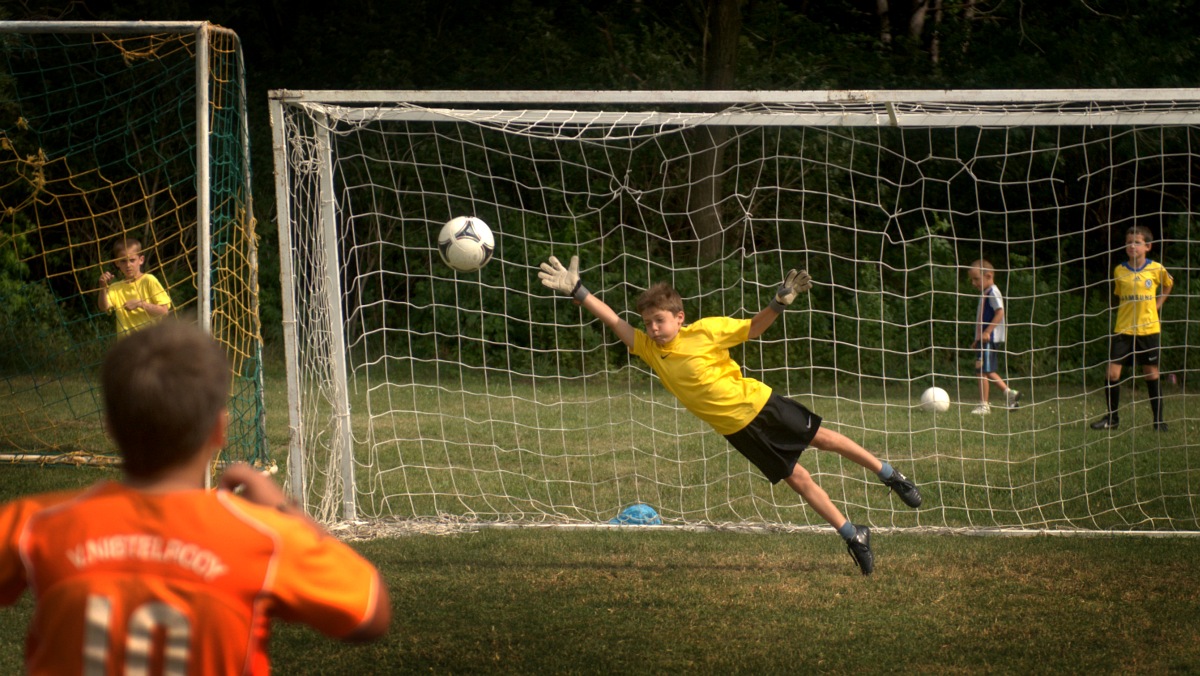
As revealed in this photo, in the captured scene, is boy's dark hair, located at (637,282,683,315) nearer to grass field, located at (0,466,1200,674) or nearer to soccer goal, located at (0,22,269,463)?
grass field, located at (0,466,1200,674)

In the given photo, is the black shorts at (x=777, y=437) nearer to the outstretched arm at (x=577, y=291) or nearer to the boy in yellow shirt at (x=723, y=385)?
the boy in yellow shirt at (x=723, y=385)

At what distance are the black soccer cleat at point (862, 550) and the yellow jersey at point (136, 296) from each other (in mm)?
5367

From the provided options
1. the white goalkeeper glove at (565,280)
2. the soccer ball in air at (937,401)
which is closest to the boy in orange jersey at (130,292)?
the white goalkeeper glove at (565,280)

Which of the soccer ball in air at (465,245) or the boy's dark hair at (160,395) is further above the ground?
the soccer ball in air at (465,245)

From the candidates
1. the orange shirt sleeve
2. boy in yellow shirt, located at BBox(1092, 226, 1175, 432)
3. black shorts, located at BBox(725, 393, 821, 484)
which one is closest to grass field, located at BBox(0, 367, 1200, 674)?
black shorts, located at BBox(725, 393, 821, 484)

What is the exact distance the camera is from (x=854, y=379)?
38.3 ft

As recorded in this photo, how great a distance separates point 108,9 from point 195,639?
18304 millimetres

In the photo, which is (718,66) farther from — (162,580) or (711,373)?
(162,580)

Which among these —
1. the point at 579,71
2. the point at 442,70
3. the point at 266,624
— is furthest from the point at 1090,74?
the point at 266,624

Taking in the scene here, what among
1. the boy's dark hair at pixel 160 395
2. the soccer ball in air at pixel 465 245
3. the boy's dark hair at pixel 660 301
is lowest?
the boy's dark hair at pixel 660 301

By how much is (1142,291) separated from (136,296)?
7.81 metres

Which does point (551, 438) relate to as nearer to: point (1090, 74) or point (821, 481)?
point (821, 481)

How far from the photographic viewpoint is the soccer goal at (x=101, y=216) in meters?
6.35

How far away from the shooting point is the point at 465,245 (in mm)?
5980
